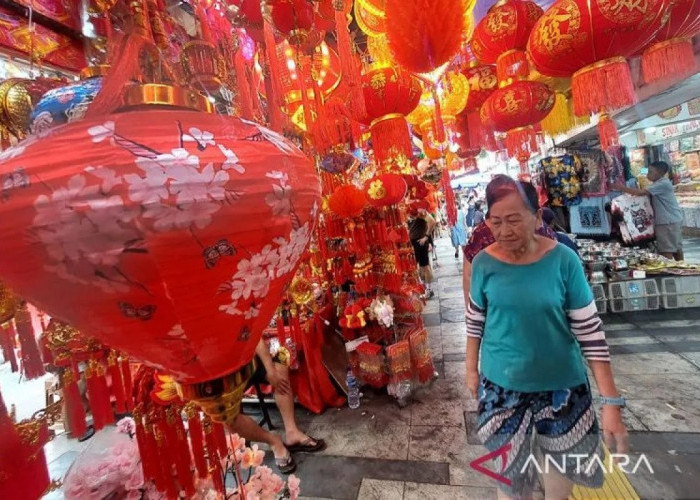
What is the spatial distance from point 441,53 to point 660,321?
410 centimetres

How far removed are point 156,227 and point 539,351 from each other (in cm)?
143

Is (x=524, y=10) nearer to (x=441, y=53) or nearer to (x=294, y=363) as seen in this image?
(x=441, y=53)

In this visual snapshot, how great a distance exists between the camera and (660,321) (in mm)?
3555

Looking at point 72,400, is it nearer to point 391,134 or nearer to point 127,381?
point 127,381

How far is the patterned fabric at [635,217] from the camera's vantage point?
4736 mm

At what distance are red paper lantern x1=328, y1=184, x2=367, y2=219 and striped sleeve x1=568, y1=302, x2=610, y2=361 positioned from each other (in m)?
1.82

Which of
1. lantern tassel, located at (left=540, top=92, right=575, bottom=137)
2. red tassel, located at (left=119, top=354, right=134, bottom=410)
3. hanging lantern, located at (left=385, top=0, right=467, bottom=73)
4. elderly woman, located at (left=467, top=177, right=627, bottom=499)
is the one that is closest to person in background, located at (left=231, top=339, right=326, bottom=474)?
red tassel, located at (left=119, top=354, right=134, bottom=410)

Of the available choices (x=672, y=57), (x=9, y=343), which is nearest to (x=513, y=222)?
(x=672, y=57)

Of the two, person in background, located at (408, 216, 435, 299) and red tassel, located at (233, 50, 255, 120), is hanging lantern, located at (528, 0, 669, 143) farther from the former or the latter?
person in background, located at (408, 216, 435, 299)

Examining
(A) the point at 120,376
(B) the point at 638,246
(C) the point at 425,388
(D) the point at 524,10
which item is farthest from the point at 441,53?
(B) the point at 638,246

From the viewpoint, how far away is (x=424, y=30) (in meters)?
1.50

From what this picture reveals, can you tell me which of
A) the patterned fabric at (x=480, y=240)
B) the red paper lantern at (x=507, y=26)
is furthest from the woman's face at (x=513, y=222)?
the red paper lantern at (x=507, y=26)

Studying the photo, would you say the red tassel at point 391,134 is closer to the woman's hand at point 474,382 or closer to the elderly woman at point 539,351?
the elderly woman at point 539,351

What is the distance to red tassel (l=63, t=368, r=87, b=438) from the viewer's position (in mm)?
991
